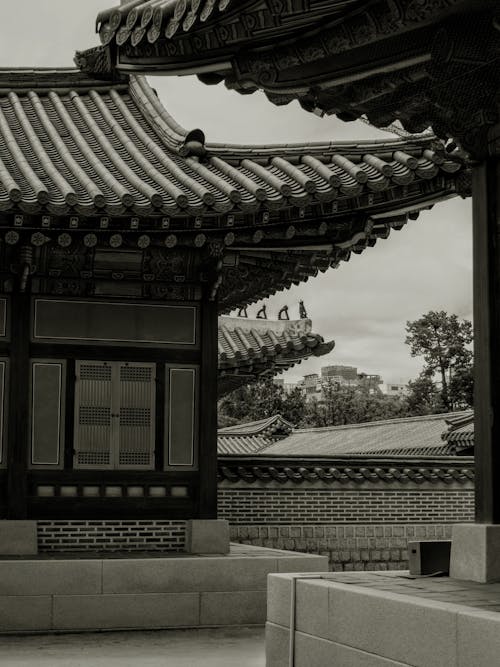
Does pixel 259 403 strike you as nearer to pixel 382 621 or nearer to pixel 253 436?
pixel 253 436

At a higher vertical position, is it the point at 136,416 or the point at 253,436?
the point at 253,436

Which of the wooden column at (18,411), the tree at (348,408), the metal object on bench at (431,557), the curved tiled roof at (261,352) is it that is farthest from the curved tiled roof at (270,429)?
the metal object on bench at (431,557)

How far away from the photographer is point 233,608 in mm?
12625

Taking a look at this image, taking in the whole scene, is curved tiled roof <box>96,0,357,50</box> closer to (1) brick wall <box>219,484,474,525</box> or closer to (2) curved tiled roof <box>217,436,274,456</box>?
(1) brick wall <box>219,484,474,525</box>

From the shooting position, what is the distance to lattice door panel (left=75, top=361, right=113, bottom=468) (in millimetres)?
13375

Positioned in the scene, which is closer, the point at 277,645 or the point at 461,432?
the point at 277,645

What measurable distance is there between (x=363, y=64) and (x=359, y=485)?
1154 centimetres

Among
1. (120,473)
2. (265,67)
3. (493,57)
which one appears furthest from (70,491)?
(493,57)

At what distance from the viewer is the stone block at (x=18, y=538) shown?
1277 cm

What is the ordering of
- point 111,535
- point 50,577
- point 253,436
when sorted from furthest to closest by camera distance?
point 253,436 → point 111,535 → point 50,577

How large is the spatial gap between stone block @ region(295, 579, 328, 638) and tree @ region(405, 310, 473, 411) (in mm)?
41946

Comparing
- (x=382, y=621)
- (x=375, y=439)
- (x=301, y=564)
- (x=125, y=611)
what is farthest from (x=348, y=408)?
(x=382, y=621)

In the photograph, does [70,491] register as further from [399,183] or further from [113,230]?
[399,183]

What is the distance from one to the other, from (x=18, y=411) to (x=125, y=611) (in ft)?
8.70
